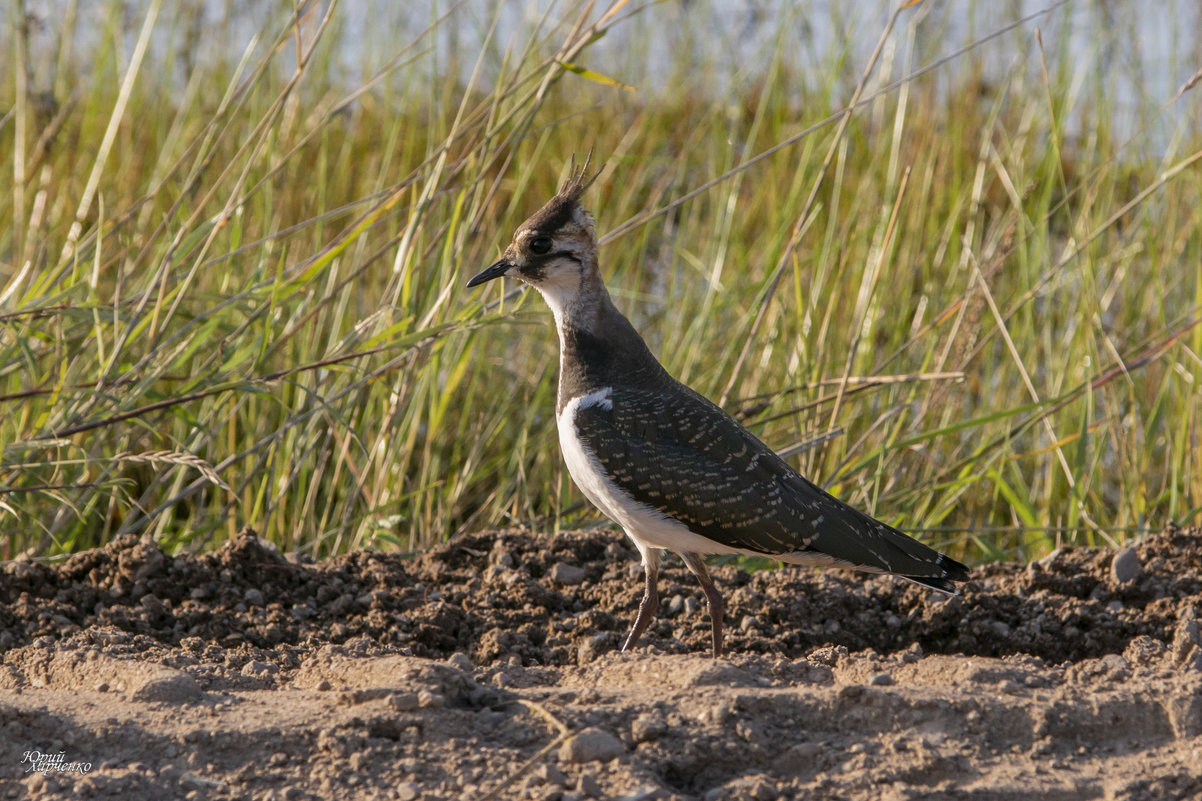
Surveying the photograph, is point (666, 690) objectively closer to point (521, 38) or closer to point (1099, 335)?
point (1099, 335)

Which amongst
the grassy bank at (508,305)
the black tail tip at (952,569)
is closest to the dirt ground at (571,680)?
the black tail tip at (952,569)

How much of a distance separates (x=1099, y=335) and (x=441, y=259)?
Answer: 3.39 metres

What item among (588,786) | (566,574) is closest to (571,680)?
(588,786)

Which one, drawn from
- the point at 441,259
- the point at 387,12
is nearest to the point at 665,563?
the point at 441,259

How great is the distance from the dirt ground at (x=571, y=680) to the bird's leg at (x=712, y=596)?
156mm

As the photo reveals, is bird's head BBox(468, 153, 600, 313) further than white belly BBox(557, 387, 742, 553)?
Yes

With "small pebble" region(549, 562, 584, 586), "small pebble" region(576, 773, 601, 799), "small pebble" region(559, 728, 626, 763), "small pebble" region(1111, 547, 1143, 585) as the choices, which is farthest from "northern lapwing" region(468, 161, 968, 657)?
"small pebble" region(576, 773, 601, 799)

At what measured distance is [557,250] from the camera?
4250 mm

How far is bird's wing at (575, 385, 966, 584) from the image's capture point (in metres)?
3.91

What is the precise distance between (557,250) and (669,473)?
2.85 ft

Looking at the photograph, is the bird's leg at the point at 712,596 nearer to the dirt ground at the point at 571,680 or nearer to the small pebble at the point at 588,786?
the dirt ground at the point at 571,680

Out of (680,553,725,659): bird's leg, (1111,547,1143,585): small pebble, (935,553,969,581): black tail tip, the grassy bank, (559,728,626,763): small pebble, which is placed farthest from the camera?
the grassy bank

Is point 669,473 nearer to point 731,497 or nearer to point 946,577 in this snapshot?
point 731,497

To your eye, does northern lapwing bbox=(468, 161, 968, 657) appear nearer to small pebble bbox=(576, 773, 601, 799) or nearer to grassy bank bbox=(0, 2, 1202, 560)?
grassy bank bbox=(0, 2, 1202, 560)
